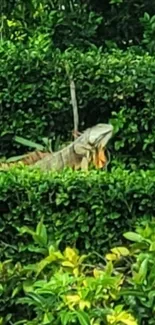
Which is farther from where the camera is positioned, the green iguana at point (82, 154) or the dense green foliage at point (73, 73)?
the dense green foliage at point (73, 73)

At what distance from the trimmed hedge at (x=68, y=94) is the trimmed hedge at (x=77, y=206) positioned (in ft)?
2.42

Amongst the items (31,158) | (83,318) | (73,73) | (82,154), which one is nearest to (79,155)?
(82,154)

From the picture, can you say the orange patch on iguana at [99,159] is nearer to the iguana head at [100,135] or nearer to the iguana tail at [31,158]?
the iguana head at [100,135]

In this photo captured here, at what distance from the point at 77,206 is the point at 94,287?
2.67 ft

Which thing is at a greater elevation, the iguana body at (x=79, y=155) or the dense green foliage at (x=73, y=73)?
the dense green foliage at (x=73, y=73)

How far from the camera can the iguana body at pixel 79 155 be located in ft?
14.1

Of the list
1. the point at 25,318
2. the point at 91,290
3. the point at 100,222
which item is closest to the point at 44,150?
the point at 100,222

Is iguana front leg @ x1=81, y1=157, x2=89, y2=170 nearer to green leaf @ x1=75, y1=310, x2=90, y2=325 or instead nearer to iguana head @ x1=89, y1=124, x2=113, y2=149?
iguana head @ x1=89, y1=124, x2=113, y2=149

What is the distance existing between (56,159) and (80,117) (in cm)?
53

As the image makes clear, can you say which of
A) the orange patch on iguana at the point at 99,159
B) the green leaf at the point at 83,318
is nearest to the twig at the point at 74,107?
the orange patch on iguana at the point at 99,159

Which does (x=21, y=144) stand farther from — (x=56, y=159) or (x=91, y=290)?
(x=91, y=290)

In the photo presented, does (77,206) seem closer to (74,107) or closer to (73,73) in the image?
(74,107)

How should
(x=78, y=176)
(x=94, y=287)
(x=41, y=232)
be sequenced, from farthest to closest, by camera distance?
(x=78, y=176) < (x=41, y=232) < (x=94, y=287)

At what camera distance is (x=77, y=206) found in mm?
3781
